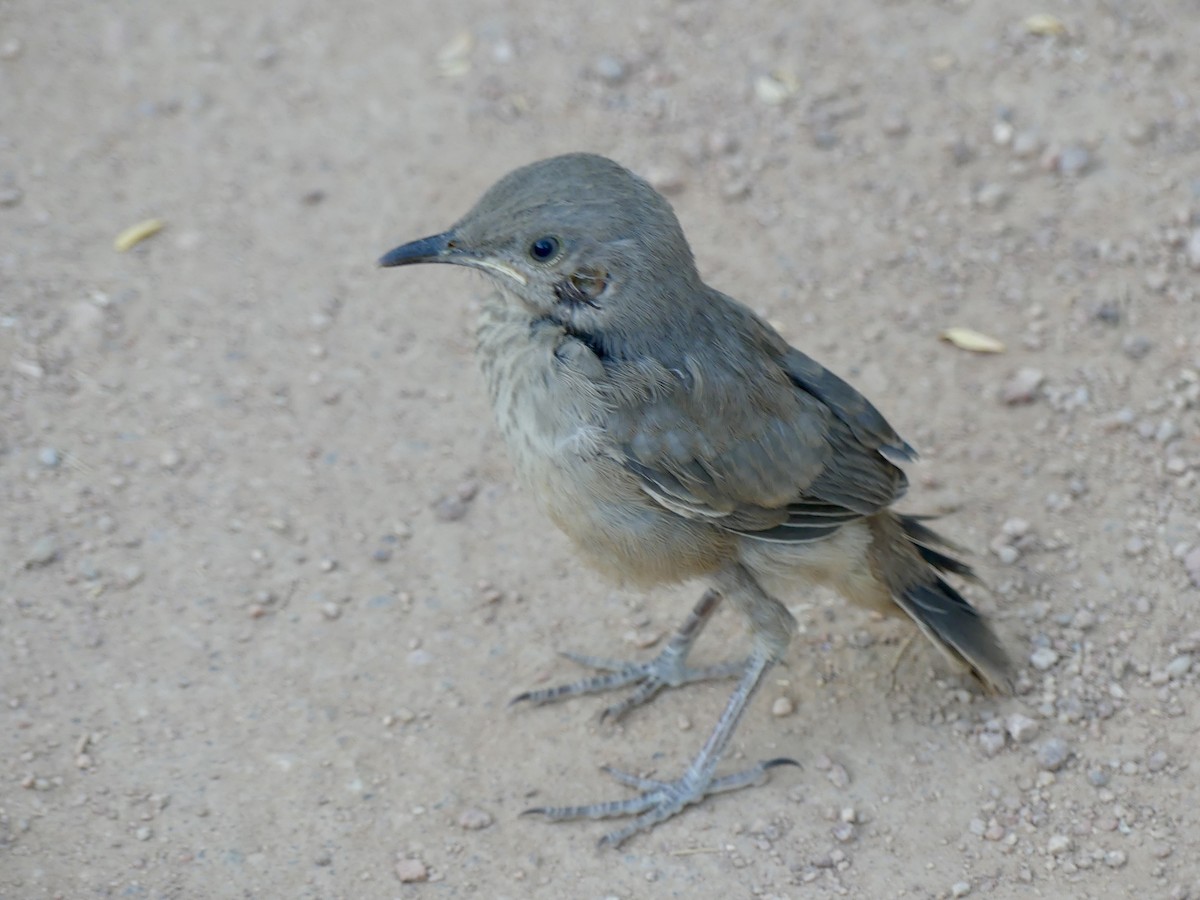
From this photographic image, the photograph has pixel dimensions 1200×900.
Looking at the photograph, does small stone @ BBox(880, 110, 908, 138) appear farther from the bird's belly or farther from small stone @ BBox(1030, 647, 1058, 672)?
the bird's belly

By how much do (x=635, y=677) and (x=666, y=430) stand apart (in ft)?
4.45

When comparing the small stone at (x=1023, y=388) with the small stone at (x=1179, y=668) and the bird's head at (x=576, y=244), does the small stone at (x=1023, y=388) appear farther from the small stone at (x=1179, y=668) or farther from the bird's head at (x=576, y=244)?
the bird's head at (x=576, y=244)

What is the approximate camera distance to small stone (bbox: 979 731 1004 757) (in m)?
5.27

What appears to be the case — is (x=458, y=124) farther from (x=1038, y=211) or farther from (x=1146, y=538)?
(x=1146, y=538)

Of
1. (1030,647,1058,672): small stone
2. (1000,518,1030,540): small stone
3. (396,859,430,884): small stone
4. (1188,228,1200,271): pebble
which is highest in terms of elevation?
(1188,228,1200,271): pebble

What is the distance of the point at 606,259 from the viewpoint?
4.67 metres

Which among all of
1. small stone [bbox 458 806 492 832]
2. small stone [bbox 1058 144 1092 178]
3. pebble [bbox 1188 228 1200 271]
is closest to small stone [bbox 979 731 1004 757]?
small stone [bbox 458 806 492 832]

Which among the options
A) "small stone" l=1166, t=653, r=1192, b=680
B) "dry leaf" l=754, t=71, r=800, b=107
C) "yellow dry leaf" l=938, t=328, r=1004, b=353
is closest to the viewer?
"small stone" l=1166, t=653, r=1192, b=680

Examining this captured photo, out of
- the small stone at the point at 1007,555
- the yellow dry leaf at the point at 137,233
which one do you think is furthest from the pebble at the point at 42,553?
the small stone at the point at 1007,555

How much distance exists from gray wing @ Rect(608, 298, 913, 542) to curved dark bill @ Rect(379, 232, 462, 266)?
77 cm

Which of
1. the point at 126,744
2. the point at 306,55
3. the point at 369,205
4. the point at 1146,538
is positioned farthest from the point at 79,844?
the point at 306,55

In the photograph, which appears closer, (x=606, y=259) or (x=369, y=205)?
(x=606, y=259)

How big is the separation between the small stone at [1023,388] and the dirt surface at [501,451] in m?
0.03

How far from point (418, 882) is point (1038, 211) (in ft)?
15.7
